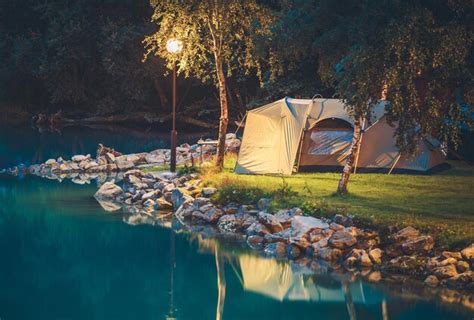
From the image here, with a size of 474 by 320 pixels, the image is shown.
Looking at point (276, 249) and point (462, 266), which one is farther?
point (276, 249)

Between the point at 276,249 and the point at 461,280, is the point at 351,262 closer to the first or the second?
the point at 276,249

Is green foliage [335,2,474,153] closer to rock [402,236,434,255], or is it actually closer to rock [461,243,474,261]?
rock [402,236,434,255]

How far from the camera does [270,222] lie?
16031 millimetres

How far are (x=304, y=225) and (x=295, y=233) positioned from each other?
234mm

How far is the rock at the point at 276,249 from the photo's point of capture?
1514 centimetres

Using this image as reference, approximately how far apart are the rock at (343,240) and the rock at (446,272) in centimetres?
181

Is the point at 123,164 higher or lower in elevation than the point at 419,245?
higher

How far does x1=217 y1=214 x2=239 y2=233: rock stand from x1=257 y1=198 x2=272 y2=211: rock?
23.2 inches

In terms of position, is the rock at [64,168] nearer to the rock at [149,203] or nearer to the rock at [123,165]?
the rock at [123,165]

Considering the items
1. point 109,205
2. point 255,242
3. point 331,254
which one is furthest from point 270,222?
point 109,205

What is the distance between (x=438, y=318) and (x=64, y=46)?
37.7 meters

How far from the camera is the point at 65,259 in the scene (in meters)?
15.5

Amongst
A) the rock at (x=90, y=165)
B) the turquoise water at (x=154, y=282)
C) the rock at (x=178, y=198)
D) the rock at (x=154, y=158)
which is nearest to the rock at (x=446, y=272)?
the turquoise water at (x=154, y=282)

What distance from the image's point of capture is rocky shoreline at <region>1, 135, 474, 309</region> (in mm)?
13352
